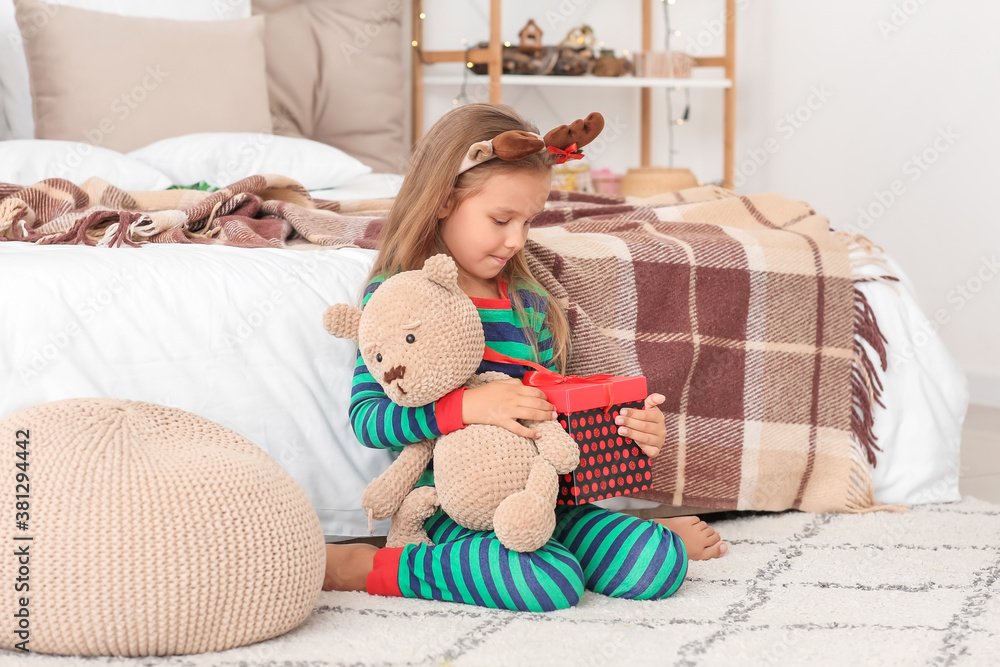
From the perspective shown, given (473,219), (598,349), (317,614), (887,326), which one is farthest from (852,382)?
(317,614)

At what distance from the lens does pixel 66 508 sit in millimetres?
814

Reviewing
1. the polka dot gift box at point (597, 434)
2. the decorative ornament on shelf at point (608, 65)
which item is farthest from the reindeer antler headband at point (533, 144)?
the decorative ornament on shelf at point (608, 65)

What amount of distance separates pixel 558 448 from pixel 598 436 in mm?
74

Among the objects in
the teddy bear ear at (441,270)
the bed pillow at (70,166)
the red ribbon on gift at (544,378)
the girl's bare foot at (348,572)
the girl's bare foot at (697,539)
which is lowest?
the girl's bare foot at (697,539)

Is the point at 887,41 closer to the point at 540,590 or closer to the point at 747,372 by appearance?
the point at 747,372

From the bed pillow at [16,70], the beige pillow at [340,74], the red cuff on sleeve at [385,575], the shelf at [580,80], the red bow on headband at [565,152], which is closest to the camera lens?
the red cuff on sleeve at [385,575]

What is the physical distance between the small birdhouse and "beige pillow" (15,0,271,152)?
102cm

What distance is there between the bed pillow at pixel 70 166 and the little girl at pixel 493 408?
1013mm

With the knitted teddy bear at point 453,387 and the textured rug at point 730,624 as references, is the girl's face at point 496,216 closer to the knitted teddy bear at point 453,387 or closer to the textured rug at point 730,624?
the knitted teddy bear at point 453,387

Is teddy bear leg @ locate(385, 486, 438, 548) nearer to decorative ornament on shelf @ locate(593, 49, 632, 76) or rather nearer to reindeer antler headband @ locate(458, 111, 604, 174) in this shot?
reindeer antler headband @ locate(458, 111, 604, 174)

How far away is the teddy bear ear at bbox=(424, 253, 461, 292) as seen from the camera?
1033 millimetres

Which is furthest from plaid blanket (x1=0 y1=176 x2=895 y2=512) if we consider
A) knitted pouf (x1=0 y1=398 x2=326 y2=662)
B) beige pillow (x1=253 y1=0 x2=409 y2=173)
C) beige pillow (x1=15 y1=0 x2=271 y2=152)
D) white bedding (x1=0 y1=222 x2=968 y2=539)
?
beige pillow (x1=253 y1=0 x2=409 y2=173)

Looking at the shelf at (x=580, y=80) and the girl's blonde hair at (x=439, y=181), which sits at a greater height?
the shelf at (x=580, y=80)

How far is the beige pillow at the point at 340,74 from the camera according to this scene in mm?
2949
